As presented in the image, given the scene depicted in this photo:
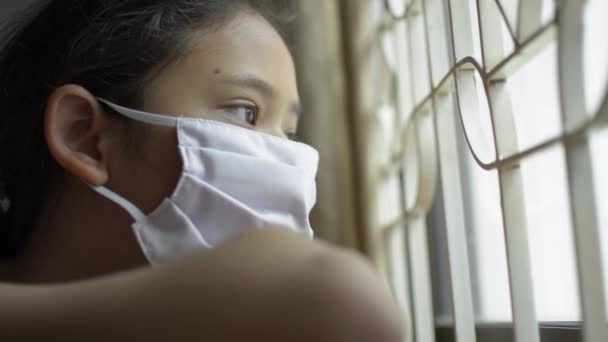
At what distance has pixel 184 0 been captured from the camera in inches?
35.6

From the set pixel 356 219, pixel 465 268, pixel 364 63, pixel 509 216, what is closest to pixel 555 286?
pixel 465 268

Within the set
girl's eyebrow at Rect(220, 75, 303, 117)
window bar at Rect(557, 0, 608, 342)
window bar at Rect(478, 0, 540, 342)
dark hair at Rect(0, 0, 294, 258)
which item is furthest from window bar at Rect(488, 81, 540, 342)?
dark hair at Rect(0, 0, 294, 258)

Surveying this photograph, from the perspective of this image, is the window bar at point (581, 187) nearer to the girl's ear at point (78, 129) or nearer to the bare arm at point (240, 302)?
the bare arm at point (240, 302)

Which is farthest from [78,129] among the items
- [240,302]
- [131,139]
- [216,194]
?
[240,302]

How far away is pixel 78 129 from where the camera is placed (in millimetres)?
807

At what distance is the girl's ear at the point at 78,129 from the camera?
2.58ft

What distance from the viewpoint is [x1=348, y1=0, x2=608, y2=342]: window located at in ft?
1.73

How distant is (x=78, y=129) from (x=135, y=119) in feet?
0.23

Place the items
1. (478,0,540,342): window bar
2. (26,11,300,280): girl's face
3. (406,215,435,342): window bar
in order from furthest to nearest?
1. (406,215,435,342): window bar
2. (26,11,300,280): girl's face
3. (478,0,540,342): window bar

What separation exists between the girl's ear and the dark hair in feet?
0.10

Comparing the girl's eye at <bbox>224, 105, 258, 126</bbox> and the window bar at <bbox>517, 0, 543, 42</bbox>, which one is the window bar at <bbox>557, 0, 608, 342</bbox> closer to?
the window bar at <bbox>517, 0, 543, 42</bbox>

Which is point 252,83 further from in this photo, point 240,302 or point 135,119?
point 240,302

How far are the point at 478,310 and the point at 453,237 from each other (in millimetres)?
394

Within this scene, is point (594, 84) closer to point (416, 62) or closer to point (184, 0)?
point (416, 62)
